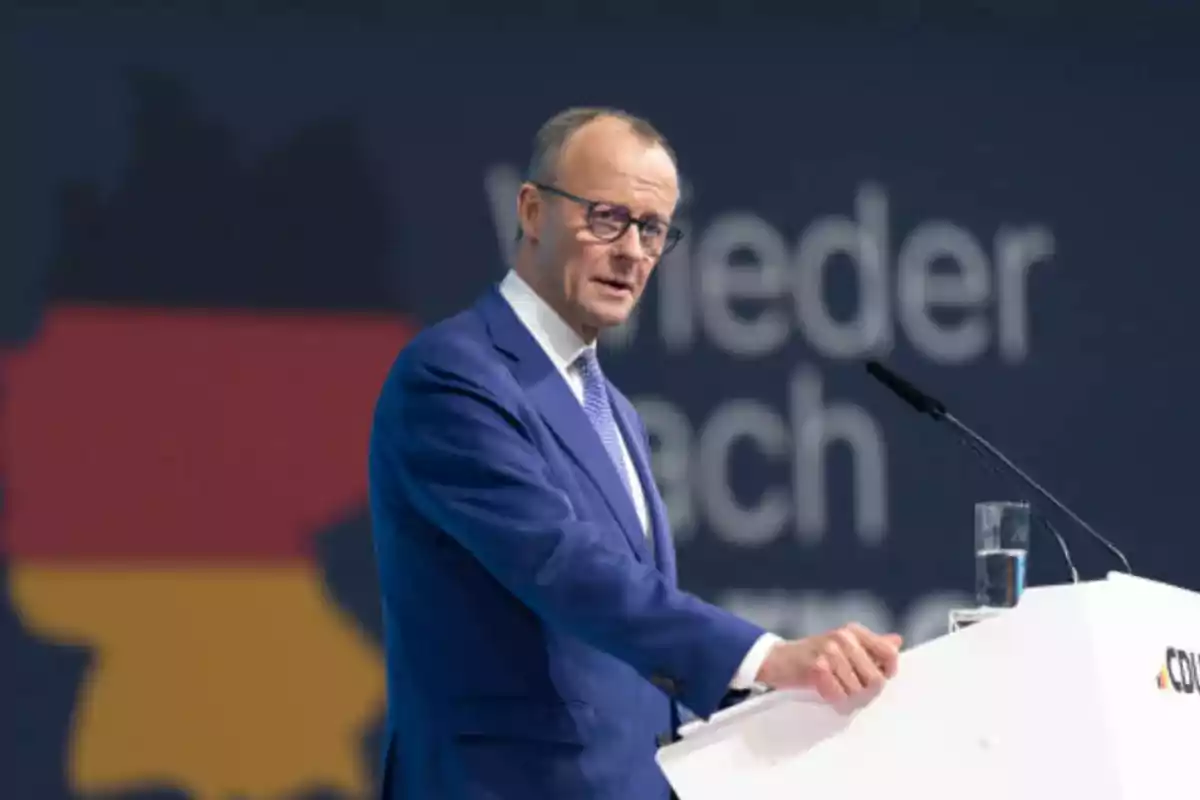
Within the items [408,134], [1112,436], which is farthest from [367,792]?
[1112,436]

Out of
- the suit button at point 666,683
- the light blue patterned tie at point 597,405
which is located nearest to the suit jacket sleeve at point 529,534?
the suit button at point 666,683

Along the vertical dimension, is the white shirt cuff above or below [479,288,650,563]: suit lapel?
below

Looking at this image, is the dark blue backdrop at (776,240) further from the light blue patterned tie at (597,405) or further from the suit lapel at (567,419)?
the suit lapel at (567,419)

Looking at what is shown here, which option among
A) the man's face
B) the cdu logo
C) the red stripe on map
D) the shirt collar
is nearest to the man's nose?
the man's face

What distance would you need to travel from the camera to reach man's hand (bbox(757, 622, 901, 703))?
5.94ft

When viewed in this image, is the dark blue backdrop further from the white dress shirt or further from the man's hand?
the man's hand

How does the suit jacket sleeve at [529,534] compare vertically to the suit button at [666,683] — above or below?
above

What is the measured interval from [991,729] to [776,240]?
9.76ft

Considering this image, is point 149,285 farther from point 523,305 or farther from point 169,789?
point 523,305

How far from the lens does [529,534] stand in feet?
6.63

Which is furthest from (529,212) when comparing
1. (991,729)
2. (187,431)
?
(187,431)

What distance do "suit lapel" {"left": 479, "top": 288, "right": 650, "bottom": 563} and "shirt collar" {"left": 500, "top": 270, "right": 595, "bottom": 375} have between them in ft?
0.14

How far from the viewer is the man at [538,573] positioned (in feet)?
6.47

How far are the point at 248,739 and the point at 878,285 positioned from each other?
1946mm
